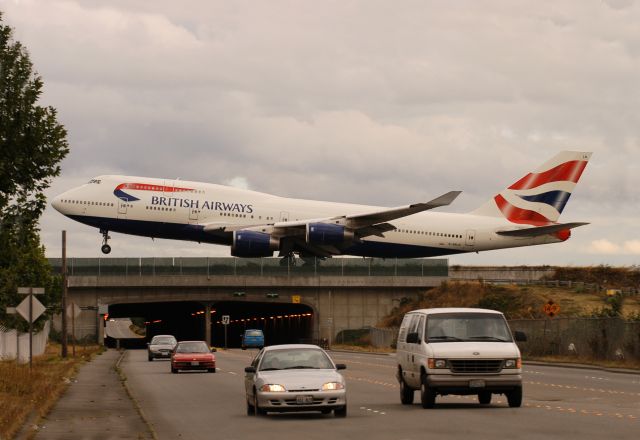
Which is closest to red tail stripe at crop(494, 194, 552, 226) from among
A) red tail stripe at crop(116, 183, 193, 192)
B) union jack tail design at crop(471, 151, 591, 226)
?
union jack tail design at crop(471, 151, 591, 226)

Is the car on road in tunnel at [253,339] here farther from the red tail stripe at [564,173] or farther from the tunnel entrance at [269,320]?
the red tail stripe at [564,173]

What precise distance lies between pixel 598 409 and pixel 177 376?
20397mm

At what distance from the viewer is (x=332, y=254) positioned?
63.8 meters

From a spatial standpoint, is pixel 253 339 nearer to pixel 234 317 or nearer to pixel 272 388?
pixel 234 317

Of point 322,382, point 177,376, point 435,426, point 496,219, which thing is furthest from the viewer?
point 496,219

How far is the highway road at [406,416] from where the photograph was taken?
17547mm

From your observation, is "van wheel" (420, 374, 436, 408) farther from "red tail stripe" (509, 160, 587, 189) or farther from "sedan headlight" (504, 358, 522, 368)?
"red tail stripe" (509, 160, 587, 189)

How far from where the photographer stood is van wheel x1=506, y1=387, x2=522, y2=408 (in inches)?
873

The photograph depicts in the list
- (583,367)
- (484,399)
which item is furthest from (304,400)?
(583,367)

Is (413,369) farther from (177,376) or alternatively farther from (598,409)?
(177,376)

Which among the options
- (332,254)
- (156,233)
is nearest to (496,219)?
(332,254)

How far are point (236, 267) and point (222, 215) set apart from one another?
121 ft

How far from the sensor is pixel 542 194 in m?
70.1

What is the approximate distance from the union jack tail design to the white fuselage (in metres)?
2.35
